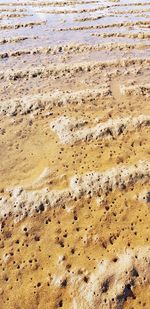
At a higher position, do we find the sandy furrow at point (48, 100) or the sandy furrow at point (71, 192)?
the sandy furrow at point (48, 100)

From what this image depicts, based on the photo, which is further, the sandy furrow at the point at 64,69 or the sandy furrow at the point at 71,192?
the sandy furrow at the point at 64,69

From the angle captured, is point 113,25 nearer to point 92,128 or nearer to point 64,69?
point 64,69

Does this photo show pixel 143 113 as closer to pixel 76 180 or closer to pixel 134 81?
pixel 134 81

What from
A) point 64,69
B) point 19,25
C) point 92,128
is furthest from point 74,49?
point 92,128

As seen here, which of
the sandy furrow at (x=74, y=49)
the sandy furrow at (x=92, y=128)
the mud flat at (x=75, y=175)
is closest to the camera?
the mud flat at (x=75, y=175)

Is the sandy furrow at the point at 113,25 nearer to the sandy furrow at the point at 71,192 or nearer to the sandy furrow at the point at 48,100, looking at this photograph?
the sandy furrow at the point at 48,100

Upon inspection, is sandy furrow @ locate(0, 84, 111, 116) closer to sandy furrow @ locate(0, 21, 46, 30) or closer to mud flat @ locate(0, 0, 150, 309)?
mud flat @ locate(0, 0, 150, 309)

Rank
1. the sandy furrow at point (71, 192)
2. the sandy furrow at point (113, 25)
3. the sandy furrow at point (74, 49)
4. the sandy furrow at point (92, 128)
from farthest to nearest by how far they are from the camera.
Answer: the sandy furrow at point (113, 25), the sandy furrow at point (74, 49), the sandy furrow at point (92, 128), the sandy furrow at point (71, 192)

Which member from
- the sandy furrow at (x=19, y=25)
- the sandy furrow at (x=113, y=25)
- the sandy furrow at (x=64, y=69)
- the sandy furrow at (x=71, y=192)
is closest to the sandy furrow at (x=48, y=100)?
the sandy furrow at (x=64, y=69)
